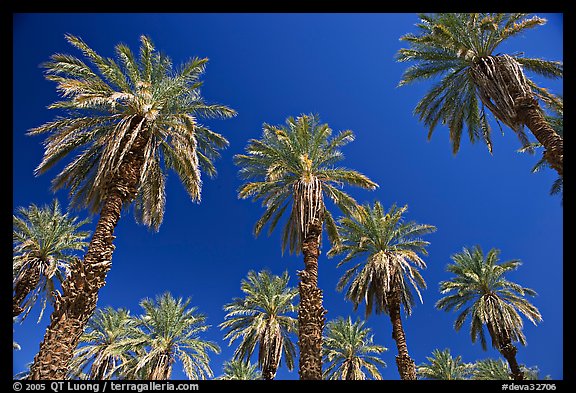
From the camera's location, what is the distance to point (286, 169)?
1955 centimetres

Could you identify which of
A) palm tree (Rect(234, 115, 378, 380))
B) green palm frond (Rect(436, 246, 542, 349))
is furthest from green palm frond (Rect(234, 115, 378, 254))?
green palm frond (Rect(436, 246, 542, 349))

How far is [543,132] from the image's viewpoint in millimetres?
12555

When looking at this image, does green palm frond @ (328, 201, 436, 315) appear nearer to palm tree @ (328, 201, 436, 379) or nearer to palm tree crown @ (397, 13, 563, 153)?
palm tree @ (328, 201, 436, 379)

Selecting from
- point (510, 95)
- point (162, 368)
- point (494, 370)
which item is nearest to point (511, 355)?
point (494, 370)

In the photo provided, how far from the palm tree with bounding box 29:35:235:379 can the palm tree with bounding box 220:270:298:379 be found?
12.4 metres

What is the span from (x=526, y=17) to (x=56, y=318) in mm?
20235

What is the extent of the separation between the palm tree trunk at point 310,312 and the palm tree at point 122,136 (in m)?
5.82

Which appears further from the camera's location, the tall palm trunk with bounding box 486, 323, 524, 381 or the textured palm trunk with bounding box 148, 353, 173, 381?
the textured palm trunk with bounding box 148, 353, 173, 381

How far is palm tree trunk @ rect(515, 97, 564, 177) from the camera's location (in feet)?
38.8

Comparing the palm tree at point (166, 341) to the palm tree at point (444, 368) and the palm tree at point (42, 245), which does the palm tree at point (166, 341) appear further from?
the palm tree at point (444, 368)

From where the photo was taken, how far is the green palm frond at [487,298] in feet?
77.6

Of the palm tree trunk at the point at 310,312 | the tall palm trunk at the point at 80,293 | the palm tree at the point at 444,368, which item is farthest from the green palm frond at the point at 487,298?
the tall palm trunk at the point at 80,293
